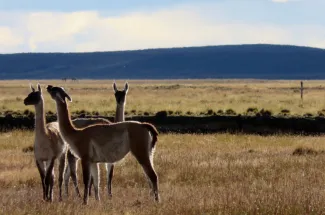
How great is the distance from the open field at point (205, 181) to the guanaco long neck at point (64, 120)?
1.15m

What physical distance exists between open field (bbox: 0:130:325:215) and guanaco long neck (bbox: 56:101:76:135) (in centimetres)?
115

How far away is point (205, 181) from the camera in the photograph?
14469 millimetres

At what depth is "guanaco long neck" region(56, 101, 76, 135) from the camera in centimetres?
1203

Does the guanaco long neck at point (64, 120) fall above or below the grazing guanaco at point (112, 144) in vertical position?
above

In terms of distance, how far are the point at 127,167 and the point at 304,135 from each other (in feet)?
35.9

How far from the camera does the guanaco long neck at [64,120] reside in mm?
12031

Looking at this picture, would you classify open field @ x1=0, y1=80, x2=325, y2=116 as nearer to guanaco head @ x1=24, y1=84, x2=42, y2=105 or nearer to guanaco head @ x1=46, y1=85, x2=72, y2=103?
guanaco head @ x1=24, y1=84, x2=42, y2=105

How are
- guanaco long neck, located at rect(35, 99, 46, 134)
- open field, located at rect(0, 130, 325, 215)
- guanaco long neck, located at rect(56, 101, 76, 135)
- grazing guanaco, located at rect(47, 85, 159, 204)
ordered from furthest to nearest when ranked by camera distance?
1. guanaco long neck, located at rect(35, 99, 46, 134)
2. guanaco long neck, located at rect(56, 101, 76, 135)
3. grazing guanaco, located at rect(47, 85, 159, 204)
4. open field, located at rect(0, 130, 325, 215)

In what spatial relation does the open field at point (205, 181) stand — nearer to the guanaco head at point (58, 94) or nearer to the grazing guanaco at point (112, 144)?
the grazing guanaco at point (112, 144)

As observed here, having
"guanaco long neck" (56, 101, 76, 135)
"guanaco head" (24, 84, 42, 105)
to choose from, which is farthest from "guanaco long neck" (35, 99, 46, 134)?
"guanaco long neck" (56, 101, 76, 135)

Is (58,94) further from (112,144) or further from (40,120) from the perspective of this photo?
(112,144)

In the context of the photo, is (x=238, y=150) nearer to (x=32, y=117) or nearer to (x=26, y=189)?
(x=26, y=189)

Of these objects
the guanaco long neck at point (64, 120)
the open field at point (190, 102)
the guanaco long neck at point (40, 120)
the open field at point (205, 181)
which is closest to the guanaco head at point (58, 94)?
the guanaco long neck at point (64, 120)

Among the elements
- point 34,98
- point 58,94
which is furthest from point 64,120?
point 34,98
